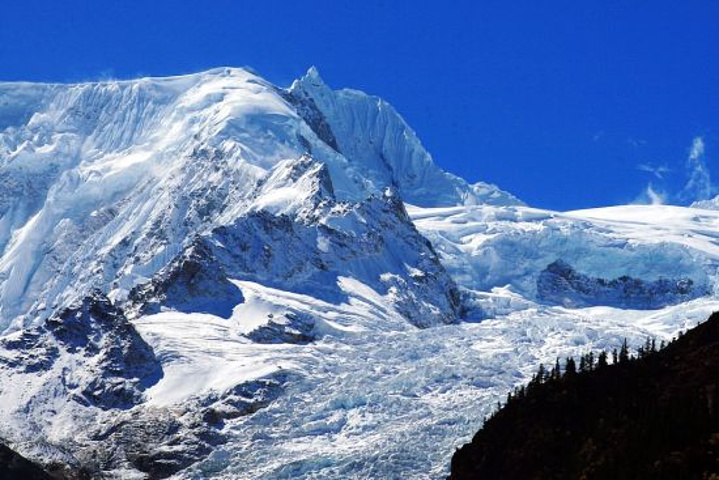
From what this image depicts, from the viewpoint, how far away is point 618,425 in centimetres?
12219

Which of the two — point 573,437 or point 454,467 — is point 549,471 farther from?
point 454,467

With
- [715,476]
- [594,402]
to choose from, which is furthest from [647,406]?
[715,476]

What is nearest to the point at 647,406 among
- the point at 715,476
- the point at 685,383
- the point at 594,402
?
the point at 685,383

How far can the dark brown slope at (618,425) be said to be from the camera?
108 meters

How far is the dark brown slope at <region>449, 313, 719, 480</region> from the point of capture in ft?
353

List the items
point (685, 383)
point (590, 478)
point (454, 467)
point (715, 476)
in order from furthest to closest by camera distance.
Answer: point (454, 467) → point (685, 383) → point (590, 478) → point (715, 476)

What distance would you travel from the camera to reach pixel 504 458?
444 feet

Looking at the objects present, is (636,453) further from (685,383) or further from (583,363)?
(583,363)

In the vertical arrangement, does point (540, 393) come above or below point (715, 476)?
above

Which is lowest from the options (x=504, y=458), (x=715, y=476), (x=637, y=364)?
(x=715, y=476)

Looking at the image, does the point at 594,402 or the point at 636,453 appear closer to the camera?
the point at 636,453

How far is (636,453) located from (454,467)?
3410cm

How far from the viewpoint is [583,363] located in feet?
479

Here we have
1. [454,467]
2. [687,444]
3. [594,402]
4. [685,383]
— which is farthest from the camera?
[454,467]
